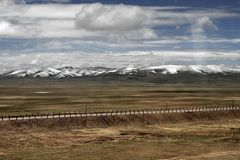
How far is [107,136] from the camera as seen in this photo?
257ft

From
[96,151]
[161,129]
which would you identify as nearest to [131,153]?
[96,151]

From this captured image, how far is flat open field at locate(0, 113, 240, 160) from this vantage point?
56841mm

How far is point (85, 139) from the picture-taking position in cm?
7425

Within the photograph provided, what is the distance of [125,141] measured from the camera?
70.8 meters

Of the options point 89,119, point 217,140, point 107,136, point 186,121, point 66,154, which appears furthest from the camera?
point 186,121

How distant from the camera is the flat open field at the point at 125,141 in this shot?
56841 mm

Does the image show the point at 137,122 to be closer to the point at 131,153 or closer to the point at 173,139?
the point at 173,139

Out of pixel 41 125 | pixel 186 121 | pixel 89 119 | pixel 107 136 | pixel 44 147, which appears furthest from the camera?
pixel 186 121

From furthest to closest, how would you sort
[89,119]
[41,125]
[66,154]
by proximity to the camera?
[89,119]
[41,125]
[66,154]

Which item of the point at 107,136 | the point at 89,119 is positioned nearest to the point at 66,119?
the point at 89,119

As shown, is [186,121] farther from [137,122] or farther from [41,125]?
[41,125]

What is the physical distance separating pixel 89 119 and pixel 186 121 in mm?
22748

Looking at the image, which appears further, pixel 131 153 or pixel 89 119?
pixel 89 119

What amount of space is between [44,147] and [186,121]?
45665 millimetres
